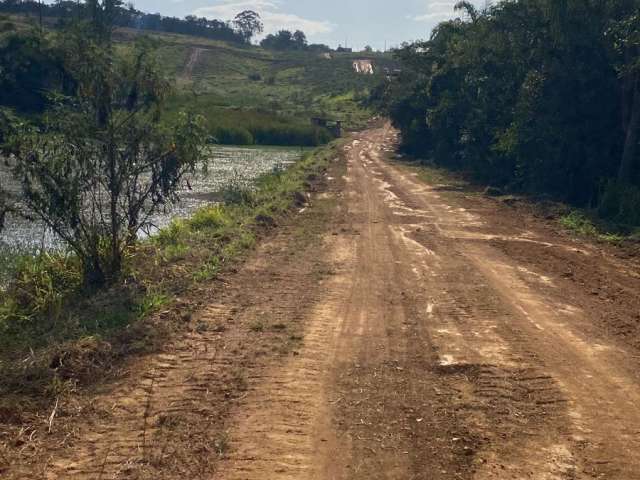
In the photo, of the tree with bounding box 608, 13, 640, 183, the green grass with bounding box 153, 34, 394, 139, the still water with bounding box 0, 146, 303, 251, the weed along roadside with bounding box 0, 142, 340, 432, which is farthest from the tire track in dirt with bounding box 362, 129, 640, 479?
the green grass with bounding box 153, 34, 394, 139

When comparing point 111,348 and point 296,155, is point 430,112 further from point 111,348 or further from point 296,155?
point 111,348

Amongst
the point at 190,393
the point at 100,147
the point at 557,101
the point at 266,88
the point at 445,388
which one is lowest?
the point at 190,393

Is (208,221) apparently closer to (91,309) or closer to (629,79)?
(91,309)

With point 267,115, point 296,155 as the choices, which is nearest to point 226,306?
point 296,155

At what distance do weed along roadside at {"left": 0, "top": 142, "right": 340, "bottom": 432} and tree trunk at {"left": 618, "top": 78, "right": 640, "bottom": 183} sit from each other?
31.5ft

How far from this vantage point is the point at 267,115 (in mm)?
51562

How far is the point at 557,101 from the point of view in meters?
18.7

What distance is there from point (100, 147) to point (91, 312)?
2495mm

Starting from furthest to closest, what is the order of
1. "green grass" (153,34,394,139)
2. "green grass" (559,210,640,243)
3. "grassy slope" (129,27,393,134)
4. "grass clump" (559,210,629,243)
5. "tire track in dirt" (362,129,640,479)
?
"grassy slope" (129,27,393,134)
"green grass" (153,34,394,139)
"grass clump" (559,210,629,243)
"green grass" (559,210,640,243)
"tire track in dirt" (362,129,640,479)

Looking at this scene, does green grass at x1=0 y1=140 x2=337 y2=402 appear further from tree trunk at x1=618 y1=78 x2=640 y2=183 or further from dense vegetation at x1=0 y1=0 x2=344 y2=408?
tree trunk at x1=618 y1=78 x2=640 y2=183

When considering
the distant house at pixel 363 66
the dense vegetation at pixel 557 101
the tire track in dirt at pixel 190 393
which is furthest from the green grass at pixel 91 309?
the distant house at pixel 363 66

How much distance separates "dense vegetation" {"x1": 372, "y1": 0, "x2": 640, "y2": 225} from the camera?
16703mm

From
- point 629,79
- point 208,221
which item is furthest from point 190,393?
point 629,79

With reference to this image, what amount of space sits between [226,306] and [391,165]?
2367cm
